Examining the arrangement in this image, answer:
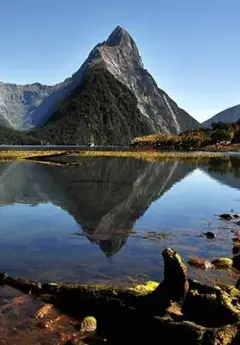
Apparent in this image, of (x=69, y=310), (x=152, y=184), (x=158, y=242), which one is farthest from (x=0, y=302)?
(x=152, y=184)

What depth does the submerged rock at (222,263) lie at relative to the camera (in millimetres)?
27797

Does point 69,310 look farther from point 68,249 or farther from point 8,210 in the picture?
point 8,210

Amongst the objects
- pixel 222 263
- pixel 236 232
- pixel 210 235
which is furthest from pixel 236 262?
pixel 236 232

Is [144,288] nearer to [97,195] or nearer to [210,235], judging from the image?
[210,235]

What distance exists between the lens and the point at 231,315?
51.3ft

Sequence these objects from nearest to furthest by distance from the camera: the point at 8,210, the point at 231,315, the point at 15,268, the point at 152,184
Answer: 1. the point at 231,315
2. the point at 15,268
3. the point at 8,210
4. the point at 152,184

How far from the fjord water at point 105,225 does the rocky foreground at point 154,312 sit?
4.71m

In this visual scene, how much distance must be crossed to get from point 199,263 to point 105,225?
1451 cm

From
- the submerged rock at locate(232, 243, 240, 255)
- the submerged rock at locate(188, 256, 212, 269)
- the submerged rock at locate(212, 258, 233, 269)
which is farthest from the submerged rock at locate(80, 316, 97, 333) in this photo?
the submerged rock at locate(232, 243, 240, 255)

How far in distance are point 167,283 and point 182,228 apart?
2323 cm

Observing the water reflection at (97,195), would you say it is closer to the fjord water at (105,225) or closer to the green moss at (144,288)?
the fjord water at (105,225)

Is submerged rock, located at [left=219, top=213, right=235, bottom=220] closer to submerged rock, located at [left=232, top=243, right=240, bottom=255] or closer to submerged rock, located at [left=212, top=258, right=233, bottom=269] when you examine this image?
submerged rock, located at [left=232, top=243, right=240, bottom=255]

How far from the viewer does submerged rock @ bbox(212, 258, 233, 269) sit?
2780 centimetres

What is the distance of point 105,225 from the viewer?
4109cm
